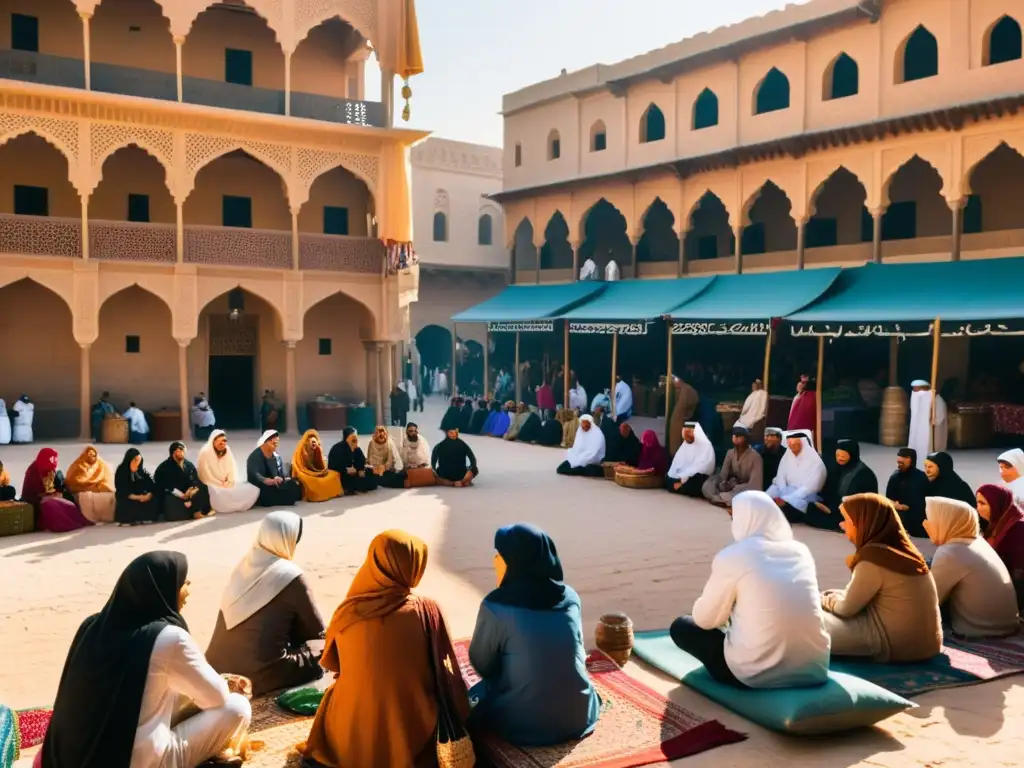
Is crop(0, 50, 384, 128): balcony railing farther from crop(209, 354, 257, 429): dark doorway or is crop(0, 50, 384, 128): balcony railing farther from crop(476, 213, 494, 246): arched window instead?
crop(476, 213, 494, 246): arched window

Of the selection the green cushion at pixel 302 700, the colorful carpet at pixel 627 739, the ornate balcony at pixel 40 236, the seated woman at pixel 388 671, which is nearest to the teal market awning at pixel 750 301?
the ornate balcony at pixel 40 236

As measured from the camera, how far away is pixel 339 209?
1881 cm

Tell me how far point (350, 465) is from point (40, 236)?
828 cm

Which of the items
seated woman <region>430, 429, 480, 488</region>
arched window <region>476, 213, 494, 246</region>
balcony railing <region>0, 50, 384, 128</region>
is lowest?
seated woman <region>430, 429, 480, 488</region>

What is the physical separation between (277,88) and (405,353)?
9.00 m

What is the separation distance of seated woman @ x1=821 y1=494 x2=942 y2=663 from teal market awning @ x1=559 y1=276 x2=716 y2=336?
11.9 metres

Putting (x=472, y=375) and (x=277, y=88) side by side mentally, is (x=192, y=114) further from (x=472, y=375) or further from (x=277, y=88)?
(x=472, y=375)

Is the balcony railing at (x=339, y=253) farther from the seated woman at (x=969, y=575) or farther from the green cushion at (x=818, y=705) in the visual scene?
→ the green cushion at (x=818, y=705)

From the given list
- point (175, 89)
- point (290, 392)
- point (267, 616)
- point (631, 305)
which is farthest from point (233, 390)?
point (267, 616)

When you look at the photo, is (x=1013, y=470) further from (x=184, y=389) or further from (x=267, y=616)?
(x=184, y=389)

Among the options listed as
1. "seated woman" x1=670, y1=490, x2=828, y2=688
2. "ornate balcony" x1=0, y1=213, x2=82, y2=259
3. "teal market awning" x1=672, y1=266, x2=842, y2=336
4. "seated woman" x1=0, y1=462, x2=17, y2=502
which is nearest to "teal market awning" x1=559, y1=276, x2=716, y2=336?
"teal market awning" x1=672, y1=266, x2=842, y2=336

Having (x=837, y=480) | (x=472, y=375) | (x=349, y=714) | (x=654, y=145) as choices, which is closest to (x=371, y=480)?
(x=837, y=480)

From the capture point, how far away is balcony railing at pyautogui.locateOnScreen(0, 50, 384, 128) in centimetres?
1529

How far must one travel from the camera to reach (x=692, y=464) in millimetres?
10641
